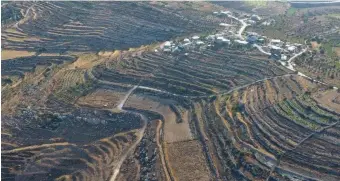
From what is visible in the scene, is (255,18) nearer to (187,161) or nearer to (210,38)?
(210,38)

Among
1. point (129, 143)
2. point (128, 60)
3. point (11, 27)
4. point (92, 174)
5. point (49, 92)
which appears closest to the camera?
point (92, 174)

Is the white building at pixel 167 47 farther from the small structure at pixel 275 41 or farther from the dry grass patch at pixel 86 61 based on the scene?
the small structure at pixel 275 41

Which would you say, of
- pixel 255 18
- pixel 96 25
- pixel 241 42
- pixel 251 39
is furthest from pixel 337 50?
pixel 96 25

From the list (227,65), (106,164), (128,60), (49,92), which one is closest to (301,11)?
(227,65)

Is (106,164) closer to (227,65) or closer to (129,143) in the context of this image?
(129,143)

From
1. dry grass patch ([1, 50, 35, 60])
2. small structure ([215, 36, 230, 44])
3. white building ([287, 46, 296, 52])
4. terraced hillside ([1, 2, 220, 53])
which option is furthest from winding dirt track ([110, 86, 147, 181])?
dry grass patch ([1, 50, 35, 60])

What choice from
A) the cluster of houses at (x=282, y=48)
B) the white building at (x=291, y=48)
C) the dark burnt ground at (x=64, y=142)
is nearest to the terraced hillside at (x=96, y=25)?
the cluster of houses at (x=282, y=48)

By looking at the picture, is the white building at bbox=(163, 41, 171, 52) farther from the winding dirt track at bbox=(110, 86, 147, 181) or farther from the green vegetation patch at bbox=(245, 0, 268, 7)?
the green vegetation patch at bbox=(245, 0, 268, 7)
